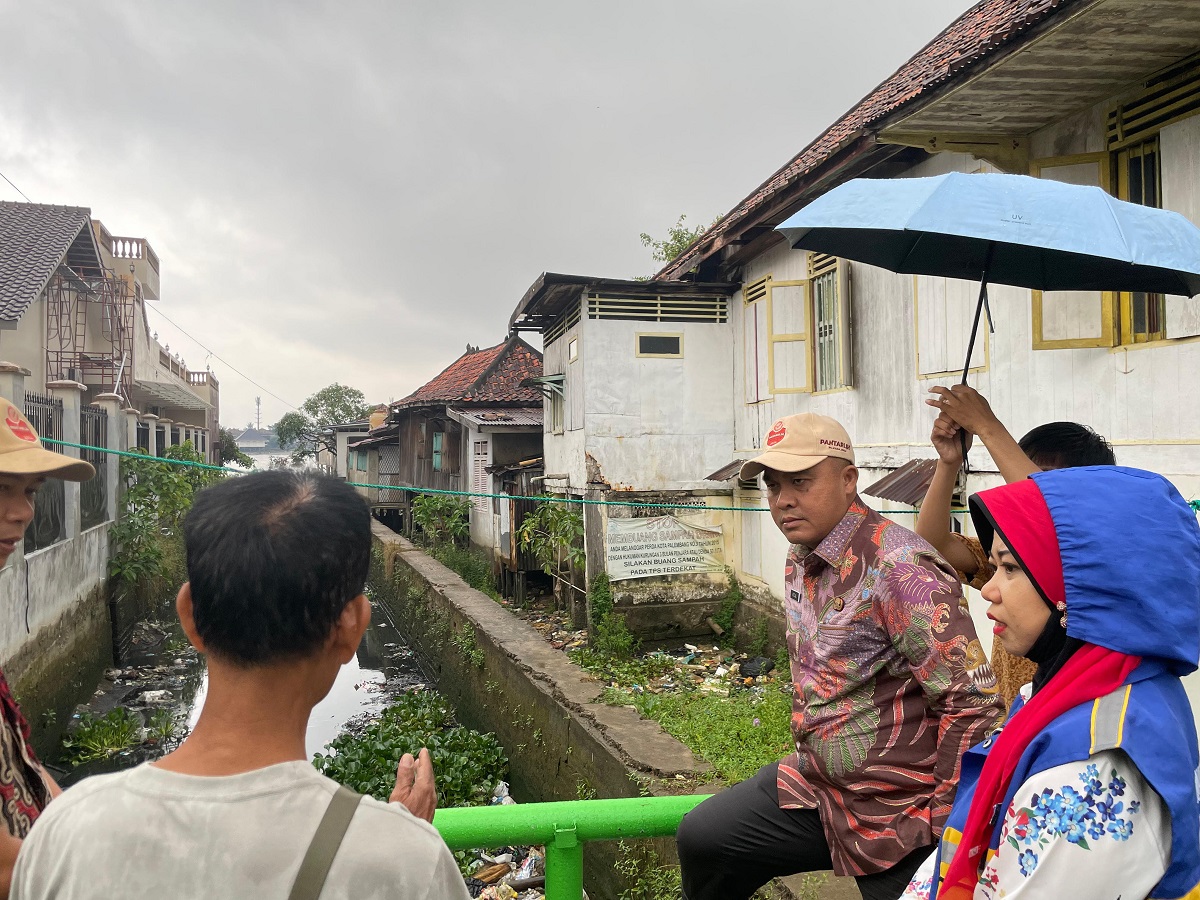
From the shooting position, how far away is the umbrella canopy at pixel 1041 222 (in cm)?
209

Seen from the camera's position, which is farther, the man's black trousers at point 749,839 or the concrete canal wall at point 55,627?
the concrete canal wall at point 55,627

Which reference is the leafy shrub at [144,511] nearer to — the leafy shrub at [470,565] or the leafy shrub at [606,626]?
the leafy shrub at [470,565]

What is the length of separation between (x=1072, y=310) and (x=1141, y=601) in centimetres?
417

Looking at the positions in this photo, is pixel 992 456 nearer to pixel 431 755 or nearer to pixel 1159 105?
pixel 1159 105

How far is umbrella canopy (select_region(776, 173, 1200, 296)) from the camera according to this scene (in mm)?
2094

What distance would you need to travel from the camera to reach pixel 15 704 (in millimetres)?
1566

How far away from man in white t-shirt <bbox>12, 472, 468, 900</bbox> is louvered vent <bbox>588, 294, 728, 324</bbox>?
9.03 meters

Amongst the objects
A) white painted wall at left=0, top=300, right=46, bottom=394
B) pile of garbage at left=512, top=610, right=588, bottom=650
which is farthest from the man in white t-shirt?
white painted wall at left=0, top=300, right=46, bottom=394

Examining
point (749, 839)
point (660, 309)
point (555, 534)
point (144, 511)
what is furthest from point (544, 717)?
point (144, 511)

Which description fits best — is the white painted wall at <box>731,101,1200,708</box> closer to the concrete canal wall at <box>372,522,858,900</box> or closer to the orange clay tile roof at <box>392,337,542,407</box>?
the concrete canal wall at <box>372,522,858,900</box>

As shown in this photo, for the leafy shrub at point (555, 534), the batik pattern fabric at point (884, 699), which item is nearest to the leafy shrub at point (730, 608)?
the leafy shrub at point (555, 534)

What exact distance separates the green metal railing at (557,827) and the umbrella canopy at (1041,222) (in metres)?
1.63

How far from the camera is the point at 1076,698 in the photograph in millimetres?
1115

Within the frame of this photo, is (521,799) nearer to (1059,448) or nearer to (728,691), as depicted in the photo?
(728,691)
